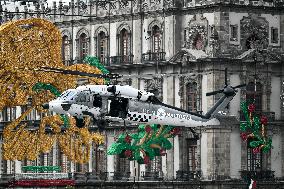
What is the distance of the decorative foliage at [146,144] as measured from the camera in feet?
586

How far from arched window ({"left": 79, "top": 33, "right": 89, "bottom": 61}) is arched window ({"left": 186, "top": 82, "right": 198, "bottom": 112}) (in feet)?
49.9

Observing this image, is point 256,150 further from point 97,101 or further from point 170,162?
point 97,101

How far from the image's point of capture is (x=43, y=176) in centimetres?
17275

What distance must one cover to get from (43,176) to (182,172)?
13080 mm

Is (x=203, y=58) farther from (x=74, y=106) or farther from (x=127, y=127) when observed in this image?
(x=74, y=106)

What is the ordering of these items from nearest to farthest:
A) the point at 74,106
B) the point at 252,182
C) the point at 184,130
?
the point at 74,106, the point at 252,182, the point at 184,130

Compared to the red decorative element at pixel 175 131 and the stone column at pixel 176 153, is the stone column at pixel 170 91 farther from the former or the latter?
the red decorative element at pixel 175 131

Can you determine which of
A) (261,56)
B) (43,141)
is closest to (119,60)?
(261,56)

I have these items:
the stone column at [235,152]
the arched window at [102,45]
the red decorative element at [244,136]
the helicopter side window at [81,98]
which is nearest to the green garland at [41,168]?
the arched window at [102,45]

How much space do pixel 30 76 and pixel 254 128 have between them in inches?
866

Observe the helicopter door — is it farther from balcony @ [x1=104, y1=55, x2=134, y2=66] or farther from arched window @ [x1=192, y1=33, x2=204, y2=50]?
balcony @ [x1=104, y1=55, x2=134, y2=66]

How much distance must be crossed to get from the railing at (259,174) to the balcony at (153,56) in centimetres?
1254

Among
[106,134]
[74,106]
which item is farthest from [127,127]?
[74,106]

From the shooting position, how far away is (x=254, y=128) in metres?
178
